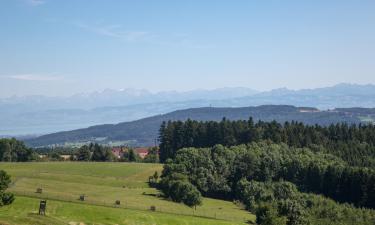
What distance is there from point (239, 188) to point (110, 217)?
58.7m

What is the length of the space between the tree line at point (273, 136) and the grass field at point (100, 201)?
23.8 metres

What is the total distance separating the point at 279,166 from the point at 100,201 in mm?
59918

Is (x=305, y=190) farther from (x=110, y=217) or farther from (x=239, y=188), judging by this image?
(x=110, y=217)

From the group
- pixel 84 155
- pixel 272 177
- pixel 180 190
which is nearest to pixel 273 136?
pixel 272 177

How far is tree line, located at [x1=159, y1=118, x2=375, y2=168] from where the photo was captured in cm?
13450

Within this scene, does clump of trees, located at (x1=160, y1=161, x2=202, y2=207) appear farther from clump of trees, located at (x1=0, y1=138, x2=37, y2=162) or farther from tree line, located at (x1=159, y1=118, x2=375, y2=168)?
clump of trees, located at (x1=0, y1=138, x2=37, y2=162)

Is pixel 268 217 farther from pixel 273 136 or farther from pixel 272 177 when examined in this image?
pixel 273 136

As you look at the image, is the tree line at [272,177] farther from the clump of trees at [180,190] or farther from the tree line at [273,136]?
the tree line at [273,136]

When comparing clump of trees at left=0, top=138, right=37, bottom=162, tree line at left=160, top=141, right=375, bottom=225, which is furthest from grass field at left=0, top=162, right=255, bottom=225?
clump of trees at left=0, top=138, right=37, bottom=162

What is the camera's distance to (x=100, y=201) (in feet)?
220

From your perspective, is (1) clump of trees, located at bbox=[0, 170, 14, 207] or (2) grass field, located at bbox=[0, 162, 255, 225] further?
(1) clump of trees, located at bbox=[0, 170, 14, 207]

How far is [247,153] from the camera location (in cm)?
11894

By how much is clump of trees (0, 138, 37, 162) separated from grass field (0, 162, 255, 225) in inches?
969

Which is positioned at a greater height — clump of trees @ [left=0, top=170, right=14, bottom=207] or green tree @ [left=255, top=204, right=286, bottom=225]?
clump of trees @ [left=0, top=170, right=14, bottom=207]
